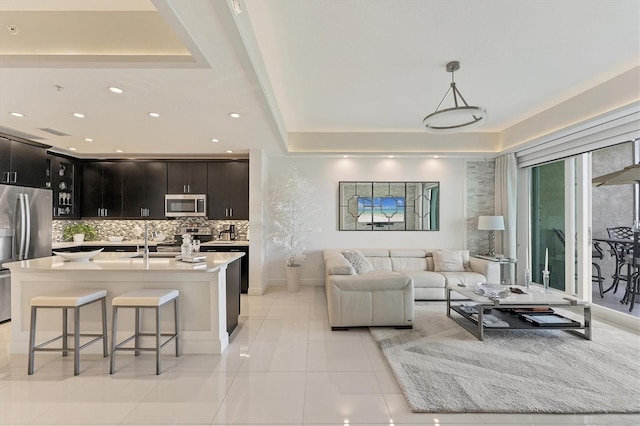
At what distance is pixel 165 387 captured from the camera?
2.57 m

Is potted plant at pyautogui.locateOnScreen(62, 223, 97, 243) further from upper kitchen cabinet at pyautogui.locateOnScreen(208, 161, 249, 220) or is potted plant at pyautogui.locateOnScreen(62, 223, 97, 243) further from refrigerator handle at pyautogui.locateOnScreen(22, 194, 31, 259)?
upper kitchen cabinet at pyautogui.locateOnScreen(208, 161, 249, 220)

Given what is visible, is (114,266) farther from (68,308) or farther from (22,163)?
(22,163)

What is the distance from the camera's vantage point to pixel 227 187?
6.27 metres

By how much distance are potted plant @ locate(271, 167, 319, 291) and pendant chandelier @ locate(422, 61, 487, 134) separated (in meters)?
2.84

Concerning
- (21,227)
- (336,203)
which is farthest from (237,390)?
(336,203)

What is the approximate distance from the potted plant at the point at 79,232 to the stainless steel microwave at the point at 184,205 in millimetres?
1501

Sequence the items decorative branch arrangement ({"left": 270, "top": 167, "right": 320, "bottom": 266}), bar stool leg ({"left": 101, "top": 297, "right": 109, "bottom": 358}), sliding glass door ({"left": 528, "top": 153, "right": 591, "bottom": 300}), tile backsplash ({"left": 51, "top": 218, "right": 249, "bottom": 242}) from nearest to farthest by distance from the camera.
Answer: bar stool leg ({"left": 101, "top": 297, "right": 109, "bottom": 358}), sliding glass door ({"left": 528, "top": 153, "right": 591, "bottom": 300}), decorative branch arrangement ({"left": 270, "top": 167, "right": 320, "bottom": 266}), tile backsplash ({"left": 51, "top": 218, "right": 249, "bottom": 242})

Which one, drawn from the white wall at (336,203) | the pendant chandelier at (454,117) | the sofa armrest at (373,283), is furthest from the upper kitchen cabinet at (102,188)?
the pendant chandelier at (454,117)

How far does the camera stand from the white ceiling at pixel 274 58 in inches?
93.0

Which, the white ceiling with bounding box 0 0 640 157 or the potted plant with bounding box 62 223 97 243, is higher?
the white ceiling with bounding box 0 0 640 157

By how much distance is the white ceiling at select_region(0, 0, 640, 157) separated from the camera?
2.36m

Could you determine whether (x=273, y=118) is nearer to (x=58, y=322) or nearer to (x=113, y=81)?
(x=113, y=81)

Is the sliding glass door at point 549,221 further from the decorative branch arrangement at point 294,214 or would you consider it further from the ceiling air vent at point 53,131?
the ceiling air vent at point 53,131

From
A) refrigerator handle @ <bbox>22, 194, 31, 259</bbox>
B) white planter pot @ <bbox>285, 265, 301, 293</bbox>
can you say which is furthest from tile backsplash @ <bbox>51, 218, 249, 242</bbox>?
refrigerator handle @ <bbox>22, 194, 31, 259</bbox>
